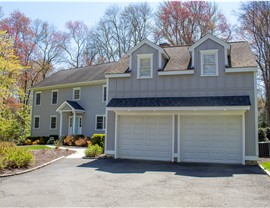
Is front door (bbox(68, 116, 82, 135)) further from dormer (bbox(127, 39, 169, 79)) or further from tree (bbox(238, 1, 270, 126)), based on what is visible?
tree (bbox(238, 1, 270, 126))

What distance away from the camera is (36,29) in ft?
118

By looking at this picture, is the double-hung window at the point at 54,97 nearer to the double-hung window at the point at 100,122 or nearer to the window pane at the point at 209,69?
the double-hung window at the point at 100,122

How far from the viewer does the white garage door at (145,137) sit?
13.7 meters

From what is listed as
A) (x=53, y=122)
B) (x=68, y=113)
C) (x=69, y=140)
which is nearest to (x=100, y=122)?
(x=69, y=140)

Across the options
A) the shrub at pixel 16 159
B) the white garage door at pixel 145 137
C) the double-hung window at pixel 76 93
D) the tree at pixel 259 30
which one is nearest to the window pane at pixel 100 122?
the double-hung window at pixel 76 93

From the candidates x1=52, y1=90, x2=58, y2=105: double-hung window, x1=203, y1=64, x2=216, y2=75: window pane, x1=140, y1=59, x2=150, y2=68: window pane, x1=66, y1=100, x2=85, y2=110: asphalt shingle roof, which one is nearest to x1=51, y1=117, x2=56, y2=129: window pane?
x1=52, y1=90, x2=58, y2=105: double-hung window

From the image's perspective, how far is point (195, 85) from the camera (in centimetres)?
1357

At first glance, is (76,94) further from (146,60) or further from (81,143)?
(146,60)

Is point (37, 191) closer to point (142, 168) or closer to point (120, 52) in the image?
point (142, 168)

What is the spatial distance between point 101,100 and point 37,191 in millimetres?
17385

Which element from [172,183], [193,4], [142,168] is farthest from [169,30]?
[172,183]

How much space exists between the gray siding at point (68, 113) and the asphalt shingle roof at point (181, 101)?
34.0 ft

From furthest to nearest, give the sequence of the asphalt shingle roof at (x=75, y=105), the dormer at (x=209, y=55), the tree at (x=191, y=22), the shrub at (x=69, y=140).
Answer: the tree at (x=191, y=22) → the asphalt shingle roof at (x=75, y=105) → the shrub at (x=69, y=140) → the dormer at (x=209, y=55)

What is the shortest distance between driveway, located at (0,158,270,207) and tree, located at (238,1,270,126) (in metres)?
19.7
